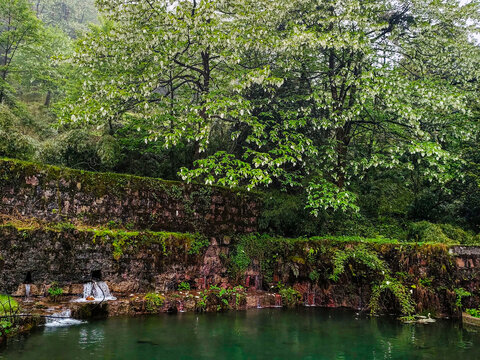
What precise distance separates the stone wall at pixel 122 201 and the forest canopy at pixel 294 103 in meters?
0.99

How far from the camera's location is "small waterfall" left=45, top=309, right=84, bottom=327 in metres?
6.53

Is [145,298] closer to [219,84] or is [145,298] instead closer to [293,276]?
[293,276]

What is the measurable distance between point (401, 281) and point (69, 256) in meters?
8.87

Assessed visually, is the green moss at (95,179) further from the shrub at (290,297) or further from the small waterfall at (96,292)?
the shrub at (290,297)

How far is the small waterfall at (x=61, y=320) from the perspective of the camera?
6527 mm

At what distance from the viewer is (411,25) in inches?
460

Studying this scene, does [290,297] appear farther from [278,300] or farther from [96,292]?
[96,292]

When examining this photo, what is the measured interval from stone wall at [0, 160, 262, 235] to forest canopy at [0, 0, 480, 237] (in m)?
0.99

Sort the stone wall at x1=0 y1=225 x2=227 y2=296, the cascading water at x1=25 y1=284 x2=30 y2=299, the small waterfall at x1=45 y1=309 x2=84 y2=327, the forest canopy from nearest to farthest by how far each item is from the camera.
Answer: the small waterfall at x1=45 y1=309 x2=84 y2=327
the cascading water at x1=25 y1=284 x2=30 y2=299
the stone wall at x1=0 y1=225 x2=227 y2=296
the forest canopy

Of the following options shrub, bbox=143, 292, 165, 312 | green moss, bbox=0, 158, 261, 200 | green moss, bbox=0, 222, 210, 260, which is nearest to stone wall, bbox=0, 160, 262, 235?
green moss, bbox=0, 158, 261, 200

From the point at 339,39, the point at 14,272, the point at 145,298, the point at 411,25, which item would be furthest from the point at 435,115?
the point at 14,272

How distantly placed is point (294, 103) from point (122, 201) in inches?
280

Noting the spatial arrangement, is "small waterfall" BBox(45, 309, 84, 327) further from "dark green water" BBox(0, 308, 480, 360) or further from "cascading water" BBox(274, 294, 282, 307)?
"cascading water" BBox(274, 294, 282, 307)

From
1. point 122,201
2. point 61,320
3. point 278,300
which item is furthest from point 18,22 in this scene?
point 278,300
